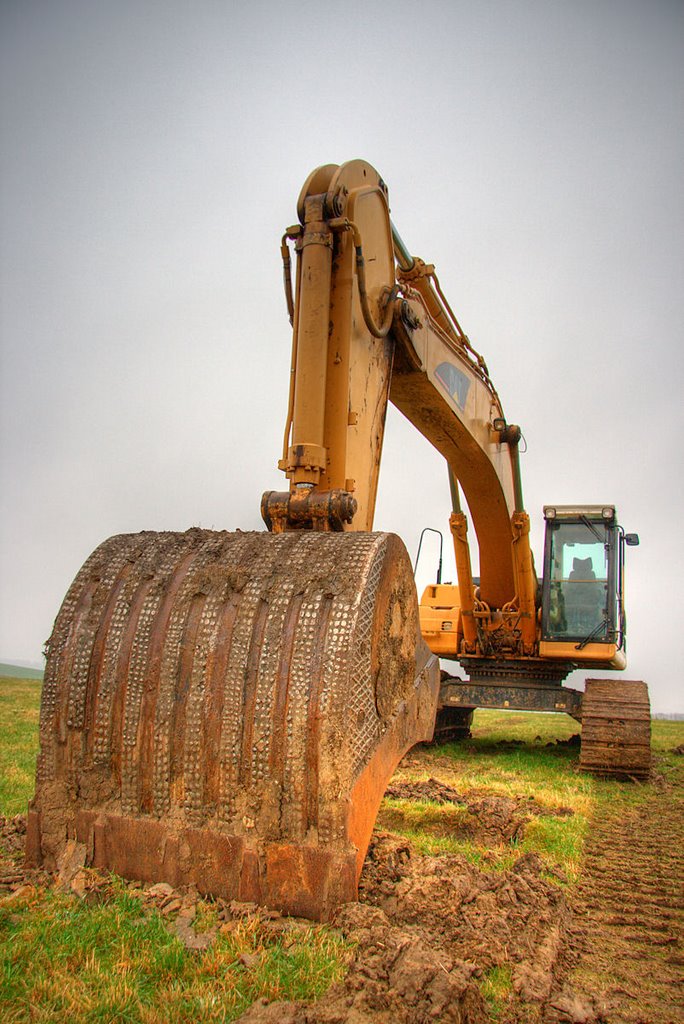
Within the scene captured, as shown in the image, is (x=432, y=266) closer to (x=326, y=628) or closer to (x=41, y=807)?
(x=326, y=628)

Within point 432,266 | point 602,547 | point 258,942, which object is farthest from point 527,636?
point 258,942

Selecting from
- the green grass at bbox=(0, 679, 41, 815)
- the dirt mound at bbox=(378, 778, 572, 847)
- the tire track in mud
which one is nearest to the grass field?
the tire track in mud

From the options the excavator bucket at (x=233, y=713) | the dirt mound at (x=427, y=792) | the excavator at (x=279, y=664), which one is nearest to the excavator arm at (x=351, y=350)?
the excavator at (x=279, y=664)

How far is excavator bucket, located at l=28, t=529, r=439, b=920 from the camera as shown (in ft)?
9.19

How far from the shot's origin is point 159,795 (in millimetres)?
3037

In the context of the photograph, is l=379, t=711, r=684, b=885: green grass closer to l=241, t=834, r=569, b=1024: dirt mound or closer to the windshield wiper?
l=241, t=834, r=569, b=1024: dirt mound

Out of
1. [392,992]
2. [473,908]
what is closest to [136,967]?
[392,992]

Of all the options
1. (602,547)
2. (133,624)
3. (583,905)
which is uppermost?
(602,547)

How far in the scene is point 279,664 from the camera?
2990mm

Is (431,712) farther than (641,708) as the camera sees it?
No

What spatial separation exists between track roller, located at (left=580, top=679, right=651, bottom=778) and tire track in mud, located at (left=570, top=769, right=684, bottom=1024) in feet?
6.20

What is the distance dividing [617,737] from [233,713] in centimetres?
596

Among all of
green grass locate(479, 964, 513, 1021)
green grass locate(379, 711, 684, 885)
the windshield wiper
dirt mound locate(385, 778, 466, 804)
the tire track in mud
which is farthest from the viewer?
the windshield wiper

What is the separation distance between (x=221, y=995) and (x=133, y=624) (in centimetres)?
150
